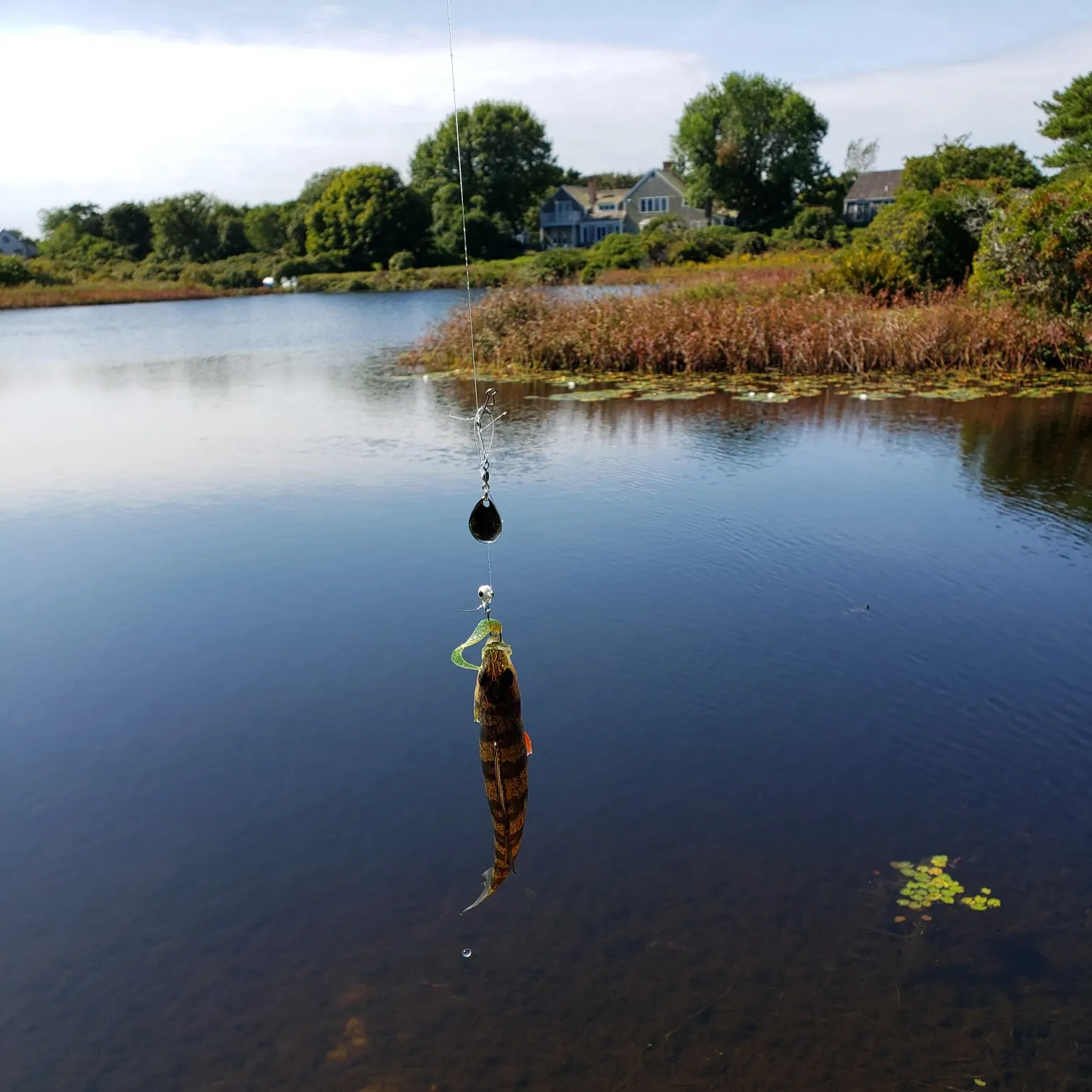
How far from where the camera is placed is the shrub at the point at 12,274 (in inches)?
2338

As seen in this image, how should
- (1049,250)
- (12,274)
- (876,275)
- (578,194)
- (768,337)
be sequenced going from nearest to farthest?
(1049,250)
(768,337)
(876,275)
(12,274)
(578,194)

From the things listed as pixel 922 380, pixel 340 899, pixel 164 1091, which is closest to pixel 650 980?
pixel 340 899

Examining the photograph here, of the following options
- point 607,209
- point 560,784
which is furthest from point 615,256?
point 560,784

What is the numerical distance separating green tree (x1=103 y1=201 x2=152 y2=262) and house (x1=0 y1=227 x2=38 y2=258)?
22.9 metres

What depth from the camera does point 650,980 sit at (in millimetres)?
4531

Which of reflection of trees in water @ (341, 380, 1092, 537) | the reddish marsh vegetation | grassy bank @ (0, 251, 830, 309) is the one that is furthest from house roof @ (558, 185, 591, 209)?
reflection of trees in water @ (341, 380, 1092, 537)

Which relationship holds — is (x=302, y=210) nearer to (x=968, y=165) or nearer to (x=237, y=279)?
(x=237, y=279)

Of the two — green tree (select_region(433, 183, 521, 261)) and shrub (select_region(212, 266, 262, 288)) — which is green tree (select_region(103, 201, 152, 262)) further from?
green tree (select_region(433, 183, 521, 261))

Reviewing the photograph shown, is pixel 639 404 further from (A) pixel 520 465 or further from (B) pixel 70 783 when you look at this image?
(B) pixel 70 783

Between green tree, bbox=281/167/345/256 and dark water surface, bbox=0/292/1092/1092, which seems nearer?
dark water surface, bbox=0/292/1092/1092

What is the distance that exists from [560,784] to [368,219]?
70.5 metres

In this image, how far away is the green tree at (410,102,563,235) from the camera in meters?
84.8

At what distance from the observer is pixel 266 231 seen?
254ft

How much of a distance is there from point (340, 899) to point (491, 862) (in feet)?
2.59
